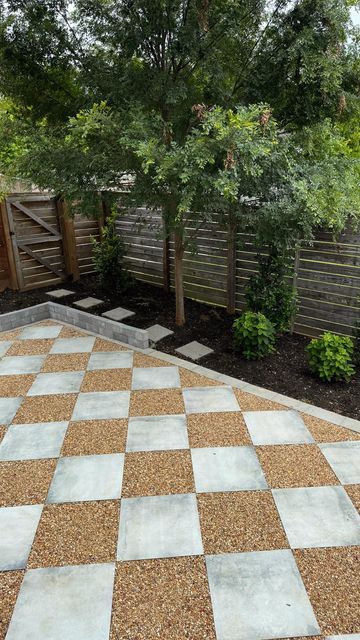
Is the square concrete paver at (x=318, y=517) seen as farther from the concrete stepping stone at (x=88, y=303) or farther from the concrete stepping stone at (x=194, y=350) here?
the concrete stepping stone at (x=88, y=303)

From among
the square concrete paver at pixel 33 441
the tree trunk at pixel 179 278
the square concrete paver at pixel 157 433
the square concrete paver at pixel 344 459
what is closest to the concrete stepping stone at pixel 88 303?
the tree trunk at pixel 179 278

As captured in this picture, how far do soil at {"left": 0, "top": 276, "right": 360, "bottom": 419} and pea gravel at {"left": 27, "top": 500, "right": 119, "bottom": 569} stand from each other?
2245mm

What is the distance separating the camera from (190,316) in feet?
20.2

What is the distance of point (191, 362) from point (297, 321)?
1646 mm

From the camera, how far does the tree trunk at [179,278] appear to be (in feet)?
18.3

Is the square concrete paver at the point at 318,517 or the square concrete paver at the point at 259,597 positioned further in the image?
the square concrete paver at the point at 318,517

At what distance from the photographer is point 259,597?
2.19 metres

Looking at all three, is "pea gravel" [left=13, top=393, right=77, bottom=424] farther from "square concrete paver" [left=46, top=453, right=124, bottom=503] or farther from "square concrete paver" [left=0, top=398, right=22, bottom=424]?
"square concrete paver" [left=46, top=453, right=124, bottom=503]

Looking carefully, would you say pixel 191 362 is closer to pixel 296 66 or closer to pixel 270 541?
pixel 270 541

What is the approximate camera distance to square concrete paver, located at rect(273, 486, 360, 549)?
8.32 ft

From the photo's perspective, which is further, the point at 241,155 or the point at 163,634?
the point at 241,155

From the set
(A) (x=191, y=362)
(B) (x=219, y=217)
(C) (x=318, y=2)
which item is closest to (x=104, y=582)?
(A) (x=191, y=362)

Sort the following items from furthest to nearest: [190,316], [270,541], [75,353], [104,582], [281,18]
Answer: [190,316] < [75,353] < [281,18] < [270,541] < [104,582]

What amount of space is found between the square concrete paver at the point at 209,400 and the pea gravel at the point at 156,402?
0.08m
